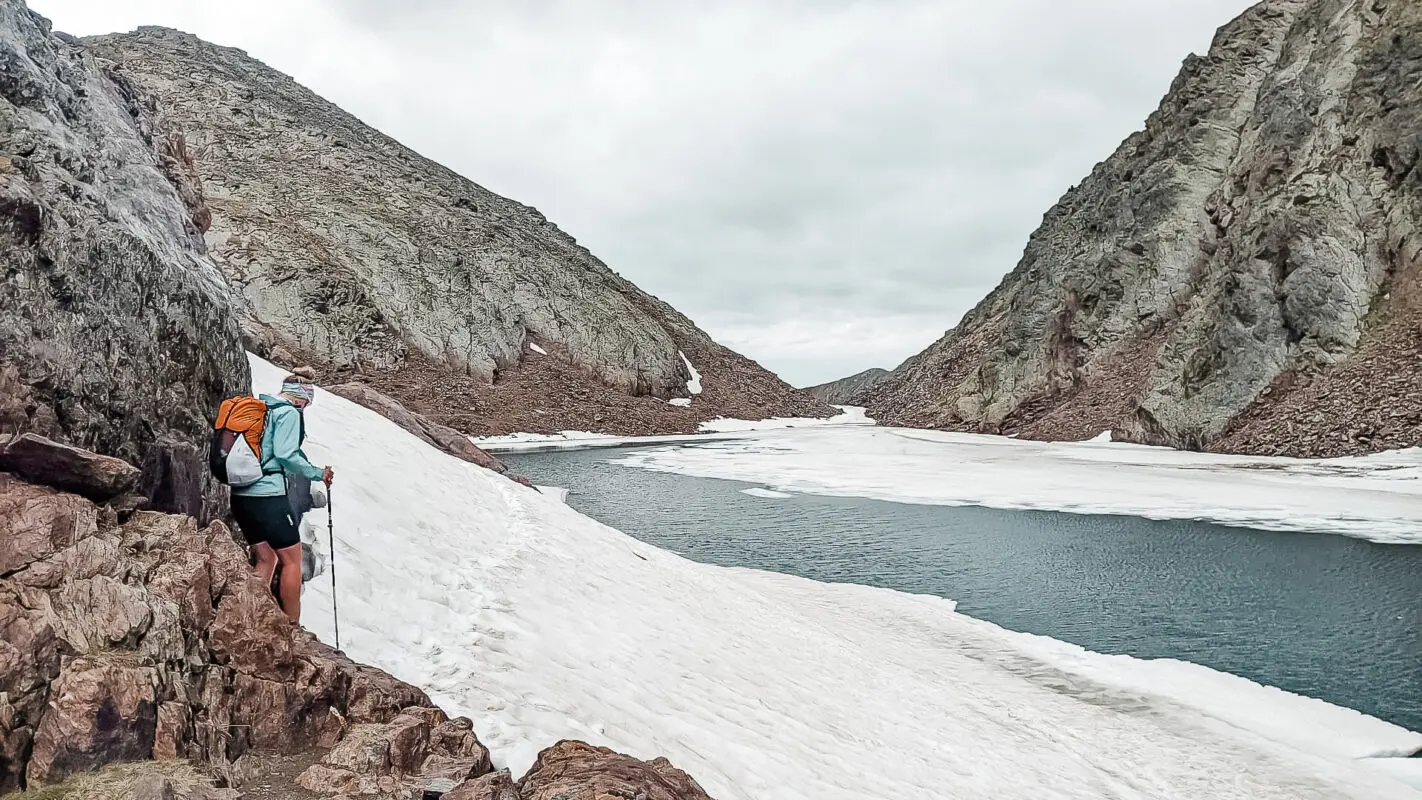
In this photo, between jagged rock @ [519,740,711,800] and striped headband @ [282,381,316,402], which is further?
striped headband @ [282,381,316,402]

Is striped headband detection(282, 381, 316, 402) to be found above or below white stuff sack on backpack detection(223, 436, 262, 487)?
above

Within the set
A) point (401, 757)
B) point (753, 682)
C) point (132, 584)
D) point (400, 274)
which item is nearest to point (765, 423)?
point (400, 274)

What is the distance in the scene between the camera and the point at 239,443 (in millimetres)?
5898

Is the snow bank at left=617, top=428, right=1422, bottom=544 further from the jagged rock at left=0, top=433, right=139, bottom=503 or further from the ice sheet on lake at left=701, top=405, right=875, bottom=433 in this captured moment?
the ice sheet on lake at left=701, top=405, right=875, bottom=433

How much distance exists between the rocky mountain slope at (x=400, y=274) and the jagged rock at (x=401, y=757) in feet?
224

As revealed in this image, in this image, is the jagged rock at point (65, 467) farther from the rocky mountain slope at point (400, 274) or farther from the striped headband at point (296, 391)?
the rocky mountain slope at point (400, 274)

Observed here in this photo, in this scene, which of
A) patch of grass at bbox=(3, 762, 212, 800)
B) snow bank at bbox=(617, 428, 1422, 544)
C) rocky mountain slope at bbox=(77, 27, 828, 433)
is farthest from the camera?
rocky mountain slope at bbox=(77, 27, 828, 433)

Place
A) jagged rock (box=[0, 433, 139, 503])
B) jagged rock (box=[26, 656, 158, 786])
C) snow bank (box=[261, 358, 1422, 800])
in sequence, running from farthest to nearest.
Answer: snow bank (box=[261, 358, 1422, 800]), jagged rock (box=[0, 433, 139, 503]), jagged rock (box=[26, 656, 158, 786])


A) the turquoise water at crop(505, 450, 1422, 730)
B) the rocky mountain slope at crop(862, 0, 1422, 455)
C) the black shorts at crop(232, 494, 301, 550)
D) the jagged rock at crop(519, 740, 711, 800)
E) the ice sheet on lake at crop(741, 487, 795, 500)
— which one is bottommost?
the turquoise water at crop(505, 450, 1422, 730)

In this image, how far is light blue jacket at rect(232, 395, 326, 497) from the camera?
19.6 ft

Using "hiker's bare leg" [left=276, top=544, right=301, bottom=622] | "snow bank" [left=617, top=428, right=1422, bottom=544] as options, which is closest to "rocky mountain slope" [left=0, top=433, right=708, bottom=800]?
"hiker's bare leg" [left=276, top=544, right=301, bottom=622]

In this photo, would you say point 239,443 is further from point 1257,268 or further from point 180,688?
point 1257,268

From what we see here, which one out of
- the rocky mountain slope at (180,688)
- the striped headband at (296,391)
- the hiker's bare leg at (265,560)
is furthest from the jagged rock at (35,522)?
the striped headband at (296,391)

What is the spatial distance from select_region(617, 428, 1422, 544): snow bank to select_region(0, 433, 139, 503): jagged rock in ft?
86.3
